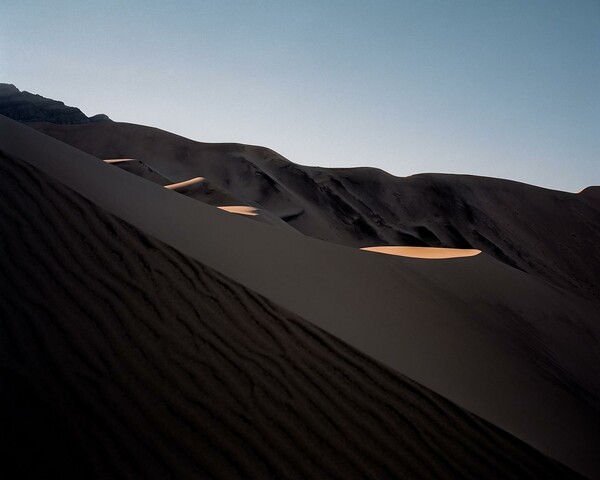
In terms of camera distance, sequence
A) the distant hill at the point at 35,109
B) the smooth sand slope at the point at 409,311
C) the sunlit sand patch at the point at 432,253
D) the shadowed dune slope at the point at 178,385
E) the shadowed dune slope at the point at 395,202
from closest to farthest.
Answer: the shadowed dune slope at the point at 178,385, the smooth sand slope at the point at 409,311, the sunlit sand patch at the point at 432,253, the shadowed dune slope at the point at 395,202, the distant hill at the point at 35,109

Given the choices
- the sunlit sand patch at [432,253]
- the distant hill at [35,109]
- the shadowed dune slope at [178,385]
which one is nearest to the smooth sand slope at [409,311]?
the shadowed dune slope at [178,385]

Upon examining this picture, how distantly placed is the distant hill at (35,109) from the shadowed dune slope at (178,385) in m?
34.2

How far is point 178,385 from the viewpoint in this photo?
2.09 m

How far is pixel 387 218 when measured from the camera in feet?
67.1

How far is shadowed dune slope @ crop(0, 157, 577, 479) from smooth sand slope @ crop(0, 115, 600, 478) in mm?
226

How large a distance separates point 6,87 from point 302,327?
4948 centimetres

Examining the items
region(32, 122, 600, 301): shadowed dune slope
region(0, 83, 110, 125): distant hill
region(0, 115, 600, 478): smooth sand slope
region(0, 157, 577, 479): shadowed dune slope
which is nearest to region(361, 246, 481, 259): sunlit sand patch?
region(0, 115, 600, 478): smooth sand slope

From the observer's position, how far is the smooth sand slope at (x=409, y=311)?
280 centimetres

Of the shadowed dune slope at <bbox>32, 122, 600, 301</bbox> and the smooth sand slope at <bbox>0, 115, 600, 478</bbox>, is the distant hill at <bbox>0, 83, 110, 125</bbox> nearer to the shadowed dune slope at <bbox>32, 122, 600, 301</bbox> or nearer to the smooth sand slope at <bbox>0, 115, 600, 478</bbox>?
the shadowed dune slope at <bbox>32, 122, 600, 301</bbox>

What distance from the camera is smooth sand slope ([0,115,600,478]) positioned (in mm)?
2797

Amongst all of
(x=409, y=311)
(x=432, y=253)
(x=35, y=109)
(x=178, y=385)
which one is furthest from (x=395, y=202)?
(x=35, y=109)

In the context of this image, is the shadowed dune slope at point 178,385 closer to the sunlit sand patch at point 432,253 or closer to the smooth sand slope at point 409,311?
the smooth sand slope at point 409,311

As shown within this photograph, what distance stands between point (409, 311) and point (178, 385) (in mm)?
2247

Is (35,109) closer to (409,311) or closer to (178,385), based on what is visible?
(409,311)
